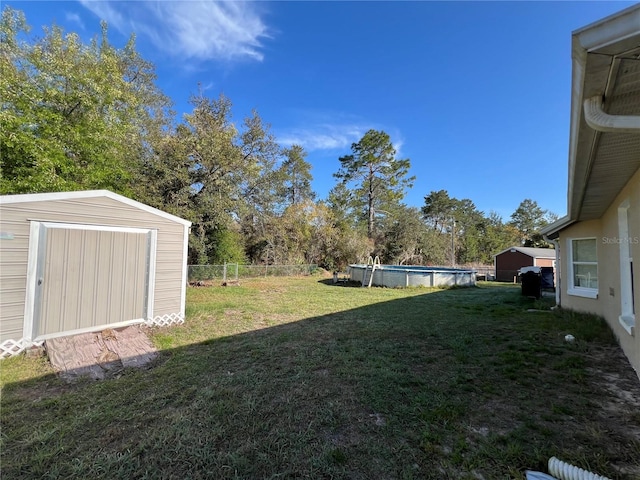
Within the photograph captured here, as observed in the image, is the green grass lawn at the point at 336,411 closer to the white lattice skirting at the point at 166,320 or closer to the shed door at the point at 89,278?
the white lattice skirting at the point at 166,320

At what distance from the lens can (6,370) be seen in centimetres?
339

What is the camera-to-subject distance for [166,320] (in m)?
5.47

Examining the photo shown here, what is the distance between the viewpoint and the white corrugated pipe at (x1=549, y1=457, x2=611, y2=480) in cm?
156

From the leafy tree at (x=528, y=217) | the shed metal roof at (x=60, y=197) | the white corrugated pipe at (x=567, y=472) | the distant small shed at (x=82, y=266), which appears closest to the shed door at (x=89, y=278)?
the distant small shed at (x=82, y=266)

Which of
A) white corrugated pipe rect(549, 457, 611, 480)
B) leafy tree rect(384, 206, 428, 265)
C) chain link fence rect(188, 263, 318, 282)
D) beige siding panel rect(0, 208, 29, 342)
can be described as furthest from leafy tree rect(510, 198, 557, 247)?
beige siding panel rect(0, 208, 29, 342)

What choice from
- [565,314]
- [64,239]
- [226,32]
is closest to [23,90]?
[226,32]

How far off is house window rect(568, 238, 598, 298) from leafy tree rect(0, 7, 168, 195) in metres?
14.2

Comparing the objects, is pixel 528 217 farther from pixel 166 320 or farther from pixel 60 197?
pixel 60 197

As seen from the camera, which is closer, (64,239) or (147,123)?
(64,239)

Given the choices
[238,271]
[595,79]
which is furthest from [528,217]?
[595,79]

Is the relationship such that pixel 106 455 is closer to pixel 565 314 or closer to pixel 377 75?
pixel 565 314

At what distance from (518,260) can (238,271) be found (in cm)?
1853

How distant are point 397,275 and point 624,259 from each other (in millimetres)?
9548

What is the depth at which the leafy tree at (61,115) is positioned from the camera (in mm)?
8524
